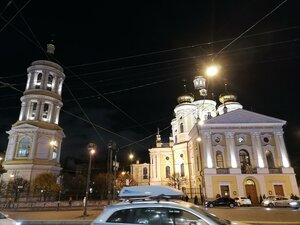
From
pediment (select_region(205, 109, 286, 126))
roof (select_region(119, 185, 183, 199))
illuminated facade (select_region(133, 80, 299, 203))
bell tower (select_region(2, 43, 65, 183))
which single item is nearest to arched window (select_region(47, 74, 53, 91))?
bell tower (select_region(2, 43, 65, 183))

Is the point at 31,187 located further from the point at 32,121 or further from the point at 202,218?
the point at 202,218

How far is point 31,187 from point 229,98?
4422cm

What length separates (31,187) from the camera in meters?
41.6

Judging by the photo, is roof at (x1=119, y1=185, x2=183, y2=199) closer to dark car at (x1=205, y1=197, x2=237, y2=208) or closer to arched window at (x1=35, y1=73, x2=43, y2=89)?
dark car at (x1=205, y1=197, x2=237, y2=208)

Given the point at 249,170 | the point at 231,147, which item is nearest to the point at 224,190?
the point at 249,170

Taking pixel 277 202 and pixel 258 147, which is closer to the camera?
pixel 277 202

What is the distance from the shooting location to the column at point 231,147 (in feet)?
131

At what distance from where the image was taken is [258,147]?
134 ft

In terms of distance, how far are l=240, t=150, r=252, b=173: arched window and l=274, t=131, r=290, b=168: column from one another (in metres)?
5.06

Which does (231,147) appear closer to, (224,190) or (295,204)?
(224,190)

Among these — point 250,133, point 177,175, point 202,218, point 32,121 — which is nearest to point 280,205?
point 250,133

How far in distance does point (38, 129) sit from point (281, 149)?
4381cm

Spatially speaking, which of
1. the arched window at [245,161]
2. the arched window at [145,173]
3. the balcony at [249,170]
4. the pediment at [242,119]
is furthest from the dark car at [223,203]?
the arched window at [145,173]

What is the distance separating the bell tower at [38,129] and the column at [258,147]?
114 ft
